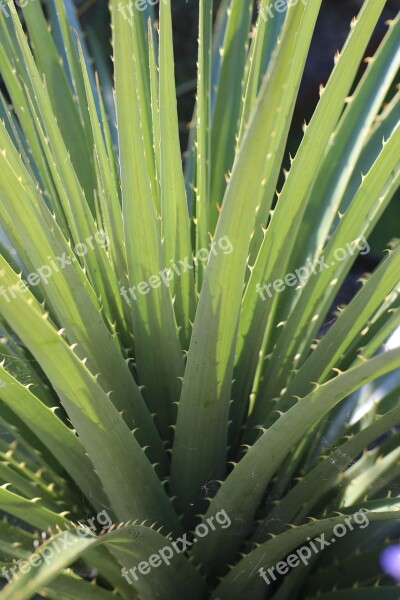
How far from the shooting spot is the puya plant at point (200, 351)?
60 cm

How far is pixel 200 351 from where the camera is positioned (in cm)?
64

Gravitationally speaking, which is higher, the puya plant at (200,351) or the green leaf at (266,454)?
the puya plant at (200,351)

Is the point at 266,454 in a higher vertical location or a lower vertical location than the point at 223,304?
lower

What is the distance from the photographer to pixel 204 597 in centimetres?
81

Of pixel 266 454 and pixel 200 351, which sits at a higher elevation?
pixel 200 351

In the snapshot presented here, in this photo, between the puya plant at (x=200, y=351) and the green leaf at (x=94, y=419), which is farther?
the puya plant at (x=200, y=351)

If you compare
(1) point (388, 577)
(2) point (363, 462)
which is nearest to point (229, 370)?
(2) point (363, 462)

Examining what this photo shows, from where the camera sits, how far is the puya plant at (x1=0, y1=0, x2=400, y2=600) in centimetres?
60

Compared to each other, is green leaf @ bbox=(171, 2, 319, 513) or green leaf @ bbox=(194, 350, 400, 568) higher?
green leaf @ bbox=(171, 2, 319, 513)

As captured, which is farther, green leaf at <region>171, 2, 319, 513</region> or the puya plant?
the puya plant

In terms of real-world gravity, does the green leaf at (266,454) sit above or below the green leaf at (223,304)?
below

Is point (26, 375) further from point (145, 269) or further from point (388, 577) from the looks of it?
point (388, 577)

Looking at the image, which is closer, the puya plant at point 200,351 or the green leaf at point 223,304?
the green leaf at point 223,304

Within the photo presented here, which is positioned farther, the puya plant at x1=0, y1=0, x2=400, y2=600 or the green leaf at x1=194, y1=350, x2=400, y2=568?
the puya plant at x1=0, y1=0, x2=400, y2=600
